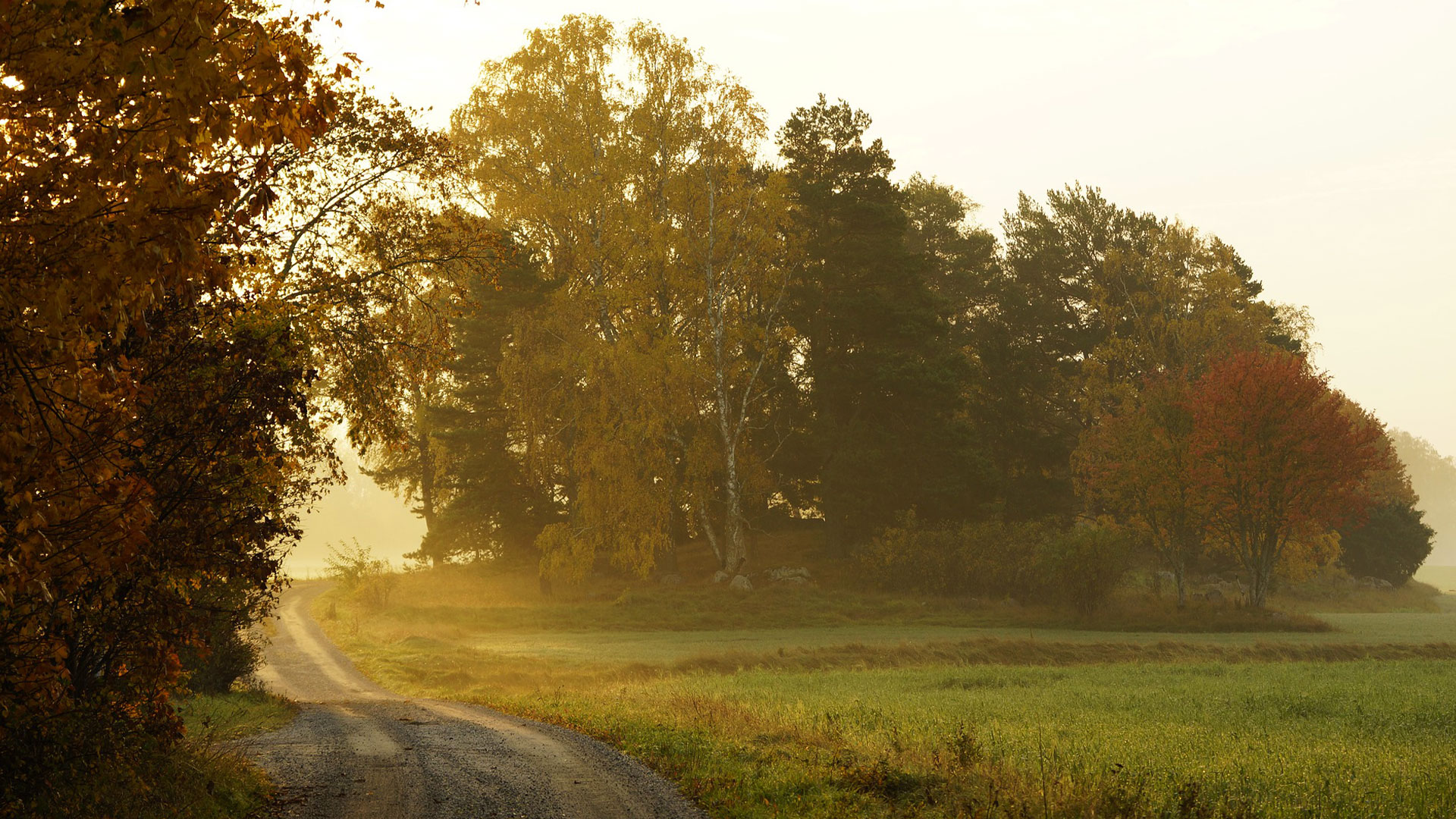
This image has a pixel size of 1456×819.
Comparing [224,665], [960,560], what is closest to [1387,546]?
[960,560]

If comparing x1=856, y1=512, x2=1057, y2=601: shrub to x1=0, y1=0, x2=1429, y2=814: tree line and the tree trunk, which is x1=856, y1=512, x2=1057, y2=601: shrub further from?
the tree trunk

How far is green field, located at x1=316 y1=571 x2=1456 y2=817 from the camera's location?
36.6ft

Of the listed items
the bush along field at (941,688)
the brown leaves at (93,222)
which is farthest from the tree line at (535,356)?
the bush along field at (941,688)

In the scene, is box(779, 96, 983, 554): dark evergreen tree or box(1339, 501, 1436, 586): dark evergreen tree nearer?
box(779, 96, 983, 554): dark evergreen tree

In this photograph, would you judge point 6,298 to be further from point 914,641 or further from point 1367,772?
point 914,641

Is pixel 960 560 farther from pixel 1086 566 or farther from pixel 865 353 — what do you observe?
pixel 865 353

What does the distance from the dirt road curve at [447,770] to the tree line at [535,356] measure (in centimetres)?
242

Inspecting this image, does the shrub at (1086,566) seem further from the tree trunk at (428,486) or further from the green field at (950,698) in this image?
the tree trunk at (428,486)

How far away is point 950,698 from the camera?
2119cm

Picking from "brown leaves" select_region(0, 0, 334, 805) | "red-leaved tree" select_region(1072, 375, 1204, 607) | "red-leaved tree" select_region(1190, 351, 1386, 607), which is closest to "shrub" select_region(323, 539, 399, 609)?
"red-leaved tree" select_region(1072, 375, 1204, 607)

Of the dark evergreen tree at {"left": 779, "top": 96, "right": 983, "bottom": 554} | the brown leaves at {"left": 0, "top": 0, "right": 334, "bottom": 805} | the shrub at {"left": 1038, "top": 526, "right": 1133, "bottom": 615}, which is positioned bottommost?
the shrub at {"left": 1038, "top": 526, "right": 1133, "bottom": 615}

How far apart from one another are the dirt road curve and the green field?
801 mm

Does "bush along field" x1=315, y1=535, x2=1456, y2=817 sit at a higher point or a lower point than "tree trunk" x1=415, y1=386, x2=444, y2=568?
lower

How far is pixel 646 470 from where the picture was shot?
42.9m
